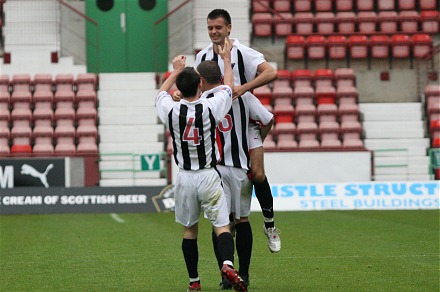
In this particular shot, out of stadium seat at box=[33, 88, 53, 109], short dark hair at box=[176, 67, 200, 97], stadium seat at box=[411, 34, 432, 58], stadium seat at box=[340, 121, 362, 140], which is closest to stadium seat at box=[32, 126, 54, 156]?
stadium seat at box=[33, 88, 53, 109]

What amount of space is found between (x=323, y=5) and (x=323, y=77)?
3025 millimetres

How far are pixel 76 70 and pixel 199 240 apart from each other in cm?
1423

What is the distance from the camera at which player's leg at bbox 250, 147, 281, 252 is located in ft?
28.7

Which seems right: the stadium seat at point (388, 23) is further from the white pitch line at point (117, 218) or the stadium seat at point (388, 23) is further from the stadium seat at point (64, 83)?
the white pitch line at point (117, 218)

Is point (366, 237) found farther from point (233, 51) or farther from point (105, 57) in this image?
point (105, 57)

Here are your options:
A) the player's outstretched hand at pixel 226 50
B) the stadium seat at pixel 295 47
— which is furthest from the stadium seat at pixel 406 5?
the player's outstretched hand at pixel 226 50

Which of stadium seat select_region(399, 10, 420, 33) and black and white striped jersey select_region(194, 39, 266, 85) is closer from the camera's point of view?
black and white striped jersey select_region(194, 39, 266, 85)

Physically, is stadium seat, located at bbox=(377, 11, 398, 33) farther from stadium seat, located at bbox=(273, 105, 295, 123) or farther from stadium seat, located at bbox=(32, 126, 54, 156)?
stadium seat, located at bbox=(32, 126, 54, 156)

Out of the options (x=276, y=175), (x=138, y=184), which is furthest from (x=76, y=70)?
(x=276, y=175)

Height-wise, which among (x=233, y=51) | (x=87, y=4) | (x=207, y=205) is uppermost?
(x=87, y=4)

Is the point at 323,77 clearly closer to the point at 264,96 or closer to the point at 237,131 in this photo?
the point at 264,96

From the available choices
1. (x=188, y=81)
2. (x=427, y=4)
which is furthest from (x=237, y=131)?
(x=427, y=4)

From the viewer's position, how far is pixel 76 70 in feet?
89.6

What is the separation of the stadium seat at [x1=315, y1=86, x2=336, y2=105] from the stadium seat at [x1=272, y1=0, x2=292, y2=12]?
11.4 feet
